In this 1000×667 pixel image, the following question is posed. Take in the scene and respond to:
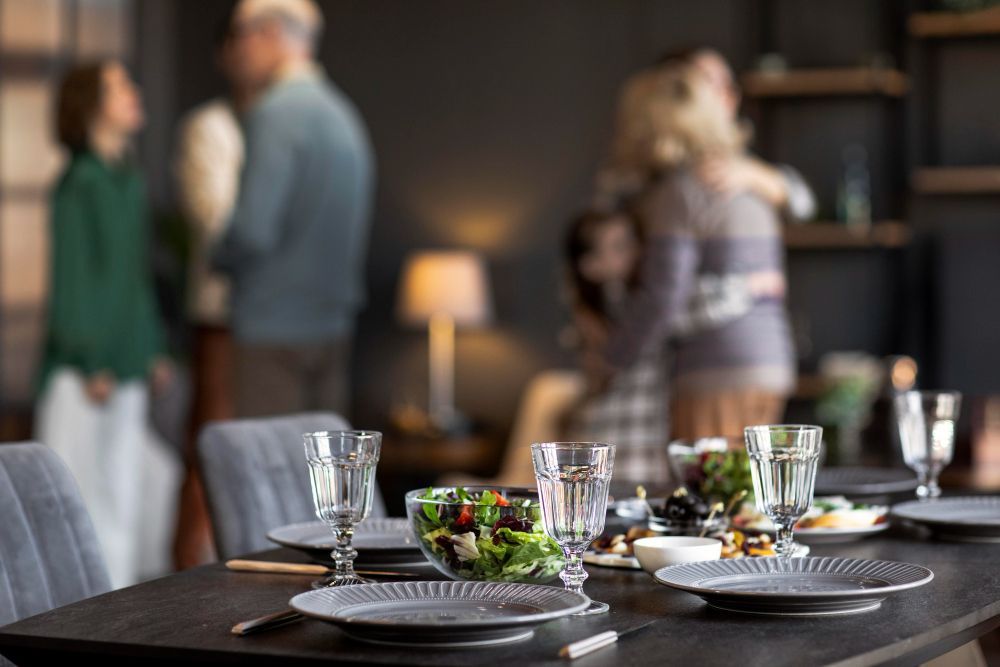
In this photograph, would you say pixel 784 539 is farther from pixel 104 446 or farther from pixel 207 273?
pixel 207 273

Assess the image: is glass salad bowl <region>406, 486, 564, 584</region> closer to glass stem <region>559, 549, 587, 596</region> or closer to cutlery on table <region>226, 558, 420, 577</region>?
glass stem <region>559, 549, 587, 596</region>

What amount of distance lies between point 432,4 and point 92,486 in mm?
2928

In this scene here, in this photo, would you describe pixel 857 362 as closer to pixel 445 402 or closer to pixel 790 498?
pixel 445 402

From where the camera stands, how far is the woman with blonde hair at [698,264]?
3.30 m

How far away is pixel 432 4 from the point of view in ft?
20.0

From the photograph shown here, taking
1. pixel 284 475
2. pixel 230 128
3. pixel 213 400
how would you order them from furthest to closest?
pixel 230 128, pixel 213 400, pixel 284 475

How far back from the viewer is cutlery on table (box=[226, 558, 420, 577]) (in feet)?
5.20

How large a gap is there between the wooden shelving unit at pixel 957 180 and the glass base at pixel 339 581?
4.14 m

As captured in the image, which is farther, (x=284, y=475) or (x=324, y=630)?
(x=284, y=475)

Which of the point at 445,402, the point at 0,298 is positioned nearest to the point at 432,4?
the point at 445,402

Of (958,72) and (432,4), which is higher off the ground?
(432,4)

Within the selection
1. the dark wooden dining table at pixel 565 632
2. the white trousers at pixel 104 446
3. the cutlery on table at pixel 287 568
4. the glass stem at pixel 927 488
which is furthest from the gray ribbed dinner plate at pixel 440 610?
the white trousers at pixel 104 446

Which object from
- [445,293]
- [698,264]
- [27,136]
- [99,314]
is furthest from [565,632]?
[27,136]

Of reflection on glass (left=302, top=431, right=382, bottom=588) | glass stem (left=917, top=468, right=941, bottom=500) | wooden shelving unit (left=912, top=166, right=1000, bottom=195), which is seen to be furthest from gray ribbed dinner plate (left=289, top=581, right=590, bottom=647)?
wooden shelving unit (left=912, top=166, right=1000, bottom=195)
